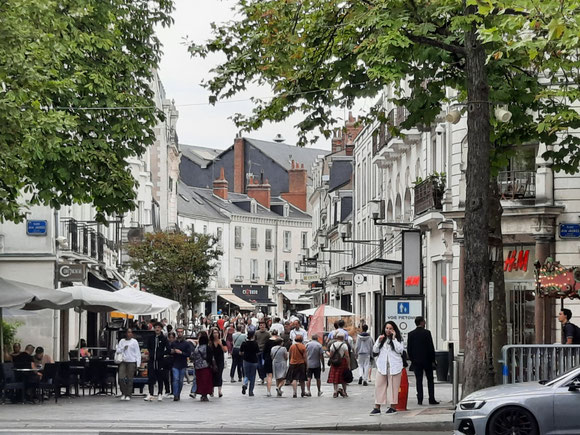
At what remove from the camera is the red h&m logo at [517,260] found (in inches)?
1271

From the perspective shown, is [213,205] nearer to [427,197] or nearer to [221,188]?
[221,188]

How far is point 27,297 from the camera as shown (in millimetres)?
26062

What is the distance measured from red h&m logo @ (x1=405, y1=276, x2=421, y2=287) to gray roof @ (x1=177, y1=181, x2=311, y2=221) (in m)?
58.1

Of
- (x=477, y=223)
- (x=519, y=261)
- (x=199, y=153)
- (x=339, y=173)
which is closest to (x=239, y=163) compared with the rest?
(x=199, y=153)

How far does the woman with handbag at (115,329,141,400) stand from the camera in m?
28.0

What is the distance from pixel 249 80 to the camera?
21.7 metres

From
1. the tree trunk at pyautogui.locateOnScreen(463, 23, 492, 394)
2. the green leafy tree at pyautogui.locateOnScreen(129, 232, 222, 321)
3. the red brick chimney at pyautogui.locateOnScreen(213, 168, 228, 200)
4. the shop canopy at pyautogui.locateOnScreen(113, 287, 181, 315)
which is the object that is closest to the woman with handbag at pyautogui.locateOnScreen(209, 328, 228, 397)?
the shop canopy at pyautogui.locateOnScreen(113, 287, 181, 315)

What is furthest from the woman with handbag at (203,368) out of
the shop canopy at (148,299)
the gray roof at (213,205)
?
the gray roof at (213,205)

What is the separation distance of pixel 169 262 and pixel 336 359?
34572mm

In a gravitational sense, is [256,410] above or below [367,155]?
below

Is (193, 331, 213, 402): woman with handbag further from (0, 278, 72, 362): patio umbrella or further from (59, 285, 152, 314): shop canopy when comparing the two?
(0, 278, 72, 362): patio umbrella

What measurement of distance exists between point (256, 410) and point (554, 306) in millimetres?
9748

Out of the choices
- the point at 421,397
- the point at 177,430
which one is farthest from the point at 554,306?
the point at 177,430

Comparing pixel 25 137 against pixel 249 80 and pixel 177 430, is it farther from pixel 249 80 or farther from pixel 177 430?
pixel 177 430
